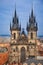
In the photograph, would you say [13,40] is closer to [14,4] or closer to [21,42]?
[21,42]

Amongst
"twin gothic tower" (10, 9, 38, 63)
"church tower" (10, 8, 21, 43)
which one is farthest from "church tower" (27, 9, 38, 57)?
"church tower" (10, 8, 21, 43)

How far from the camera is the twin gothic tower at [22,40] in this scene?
702 centimetres

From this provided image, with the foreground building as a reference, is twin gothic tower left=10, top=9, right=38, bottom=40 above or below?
above

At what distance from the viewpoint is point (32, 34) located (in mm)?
7074

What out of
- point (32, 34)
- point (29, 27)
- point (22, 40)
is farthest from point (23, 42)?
point (29, 27)

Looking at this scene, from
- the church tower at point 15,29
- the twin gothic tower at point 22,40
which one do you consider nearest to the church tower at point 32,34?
the twin gothic tower at point 22,40

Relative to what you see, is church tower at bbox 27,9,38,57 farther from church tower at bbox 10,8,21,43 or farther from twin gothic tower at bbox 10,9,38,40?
church tower at bbox 10,8,21,43

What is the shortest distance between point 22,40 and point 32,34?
0.38 metres

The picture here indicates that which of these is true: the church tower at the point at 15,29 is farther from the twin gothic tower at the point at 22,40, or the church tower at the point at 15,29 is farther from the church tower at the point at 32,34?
the church tower at the point at 32,34

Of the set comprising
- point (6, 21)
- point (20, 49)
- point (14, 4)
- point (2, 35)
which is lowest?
point (20, 49)

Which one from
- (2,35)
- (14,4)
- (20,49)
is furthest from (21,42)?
(14,4)

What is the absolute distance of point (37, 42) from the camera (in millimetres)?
7035

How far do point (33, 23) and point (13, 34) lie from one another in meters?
0.70

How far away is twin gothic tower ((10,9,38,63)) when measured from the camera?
23.0 ft
